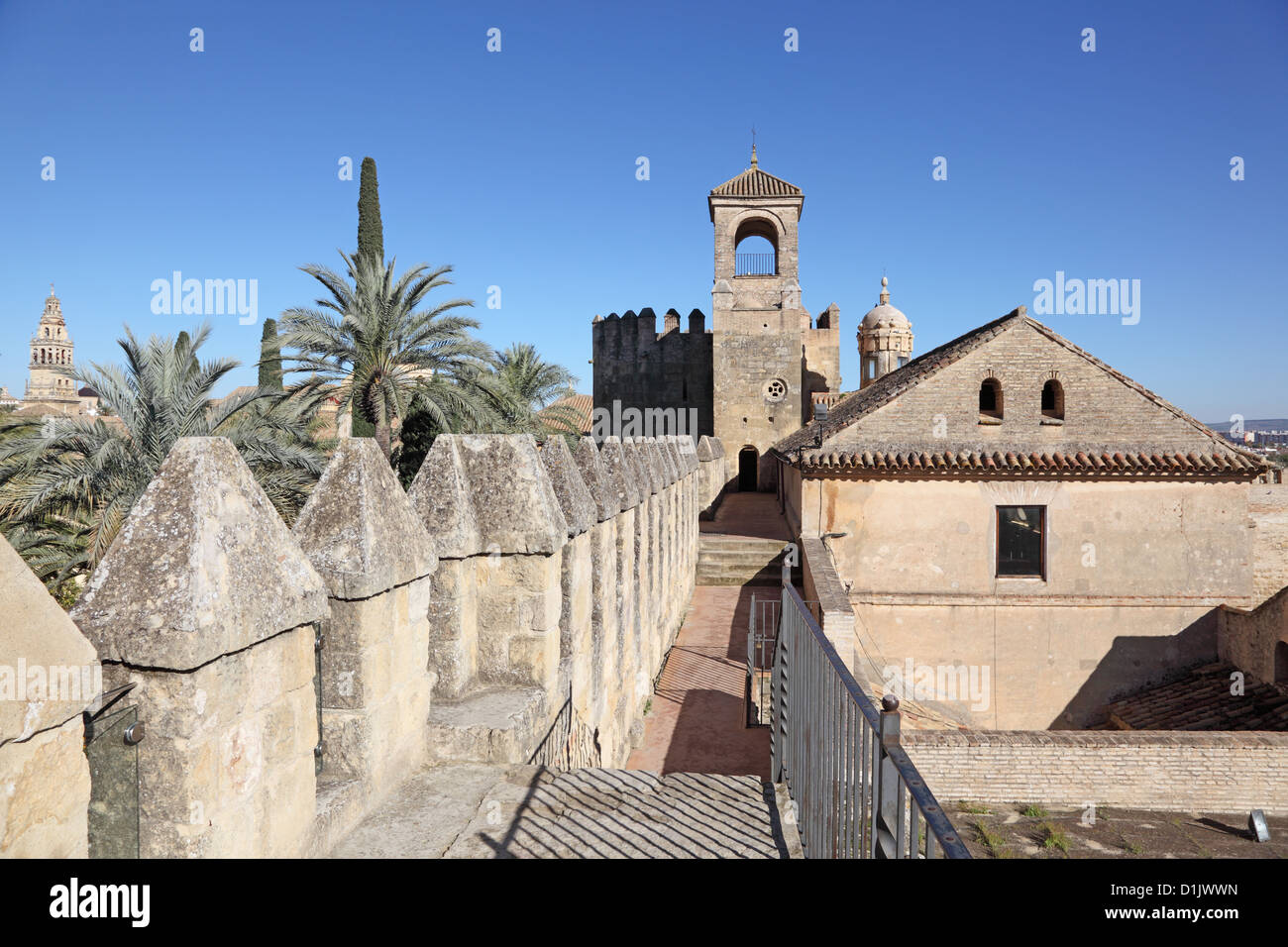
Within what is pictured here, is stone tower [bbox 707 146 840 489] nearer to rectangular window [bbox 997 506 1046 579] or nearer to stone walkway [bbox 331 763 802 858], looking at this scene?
rectangular window [bbox 997 506 1046 579]

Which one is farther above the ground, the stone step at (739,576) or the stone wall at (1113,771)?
the stone step at (739,576)

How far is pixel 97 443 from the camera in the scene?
33.0ft

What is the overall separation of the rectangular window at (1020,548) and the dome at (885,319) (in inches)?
1024

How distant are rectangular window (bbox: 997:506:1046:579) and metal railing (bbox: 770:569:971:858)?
38.5 feet

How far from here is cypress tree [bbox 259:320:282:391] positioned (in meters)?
13.7

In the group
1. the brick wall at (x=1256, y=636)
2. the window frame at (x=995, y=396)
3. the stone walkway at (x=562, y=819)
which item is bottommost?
the brick wall at (x=1256, y=636)

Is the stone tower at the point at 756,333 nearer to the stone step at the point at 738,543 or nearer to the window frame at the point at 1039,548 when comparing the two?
the stone step at the point at 738,543

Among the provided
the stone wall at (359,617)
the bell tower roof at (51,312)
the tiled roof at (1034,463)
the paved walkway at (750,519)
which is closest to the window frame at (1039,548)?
the tiled roof at (1034,463)

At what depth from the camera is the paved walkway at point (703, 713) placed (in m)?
7.25

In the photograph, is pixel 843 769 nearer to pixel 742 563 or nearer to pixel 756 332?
pixel 742 563

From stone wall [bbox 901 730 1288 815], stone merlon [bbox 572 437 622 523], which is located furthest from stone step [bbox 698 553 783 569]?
stone merlon [bbox 572 437 622 523]
